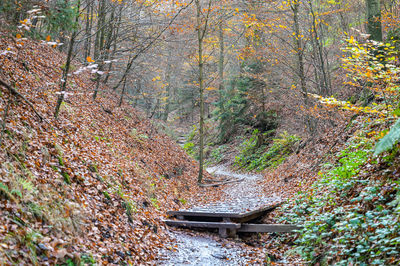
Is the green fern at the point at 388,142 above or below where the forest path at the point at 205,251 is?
above

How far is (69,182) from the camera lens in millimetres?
5750

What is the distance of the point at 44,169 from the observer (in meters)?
5.41

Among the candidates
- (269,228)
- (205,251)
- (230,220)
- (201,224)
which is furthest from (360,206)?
(201,224)

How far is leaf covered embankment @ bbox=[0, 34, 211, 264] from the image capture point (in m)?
4.01

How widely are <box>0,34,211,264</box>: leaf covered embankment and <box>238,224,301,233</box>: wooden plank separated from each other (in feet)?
7.45

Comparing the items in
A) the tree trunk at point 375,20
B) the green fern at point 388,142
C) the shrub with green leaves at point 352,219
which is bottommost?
the shrub with green leaves at point 352,219

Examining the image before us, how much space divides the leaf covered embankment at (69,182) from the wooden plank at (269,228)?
2.27 m

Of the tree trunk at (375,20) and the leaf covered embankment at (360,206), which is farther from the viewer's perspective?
the tree trunk at (375,20)

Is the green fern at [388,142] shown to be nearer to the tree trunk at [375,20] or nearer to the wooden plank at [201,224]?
the wooden plank at [201,224]

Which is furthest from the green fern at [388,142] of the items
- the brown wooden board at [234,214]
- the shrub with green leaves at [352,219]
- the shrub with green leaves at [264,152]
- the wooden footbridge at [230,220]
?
the shrub with green leaves at [264,152]

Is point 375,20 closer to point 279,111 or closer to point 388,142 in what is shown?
point 388,142

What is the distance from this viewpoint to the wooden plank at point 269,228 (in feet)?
22.8

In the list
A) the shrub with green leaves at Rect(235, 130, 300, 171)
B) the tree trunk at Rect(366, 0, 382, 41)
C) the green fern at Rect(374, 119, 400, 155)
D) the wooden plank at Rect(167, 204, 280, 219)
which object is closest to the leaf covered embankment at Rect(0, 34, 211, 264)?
the wooden plank at Rect(167, 204, 280, 219)

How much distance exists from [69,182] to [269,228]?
490 centimetres
